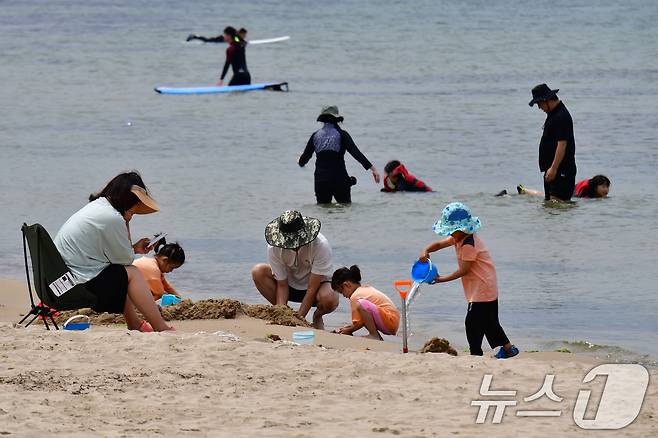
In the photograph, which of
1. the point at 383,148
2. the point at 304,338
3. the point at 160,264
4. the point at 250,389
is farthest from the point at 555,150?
the point at 383,148

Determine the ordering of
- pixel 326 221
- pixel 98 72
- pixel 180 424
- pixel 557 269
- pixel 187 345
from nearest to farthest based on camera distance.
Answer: pixel 180 424, pixel 187 345, pixel 557 269, pixel 326 221, pixel 98 72

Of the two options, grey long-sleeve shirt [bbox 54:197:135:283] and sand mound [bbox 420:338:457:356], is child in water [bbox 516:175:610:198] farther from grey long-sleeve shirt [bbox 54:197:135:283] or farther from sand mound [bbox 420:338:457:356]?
grey long-sleeve shirt [bbox 54:197:135:283]

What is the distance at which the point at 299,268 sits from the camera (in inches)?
404

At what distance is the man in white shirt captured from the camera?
32.6ft

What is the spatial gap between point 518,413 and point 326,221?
29.1ft

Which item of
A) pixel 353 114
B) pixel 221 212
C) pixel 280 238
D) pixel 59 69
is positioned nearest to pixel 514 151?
pixel 353 114

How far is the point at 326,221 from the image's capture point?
15.2 metres

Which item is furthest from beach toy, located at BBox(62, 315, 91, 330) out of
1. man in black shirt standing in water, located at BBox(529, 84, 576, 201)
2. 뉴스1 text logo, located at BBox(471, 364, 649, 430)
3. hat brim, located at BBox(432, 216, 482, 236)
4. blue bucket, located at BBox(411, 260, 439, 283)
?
man in black shirt standing in water, located at BBox(529, 84, 576, 201)

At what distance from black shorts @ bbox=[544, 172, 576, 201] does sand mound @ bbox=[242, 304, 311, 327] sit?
5.91 m

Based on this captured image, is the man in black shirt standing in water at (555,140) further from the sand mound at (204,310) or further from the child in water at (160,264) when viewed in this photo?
the sand mound at (204,310)

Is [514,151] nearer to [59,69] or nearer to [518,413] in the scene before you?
[518,413]

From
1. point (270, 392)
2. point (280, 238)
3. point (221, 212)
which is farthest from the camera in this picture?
point (221, 212)

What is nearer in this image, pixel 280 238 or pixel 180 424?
pixel 180 424

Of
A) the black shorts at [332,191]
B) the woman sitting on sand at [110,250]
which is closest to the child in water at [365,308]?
the woman sitting on sand at [110,250]
